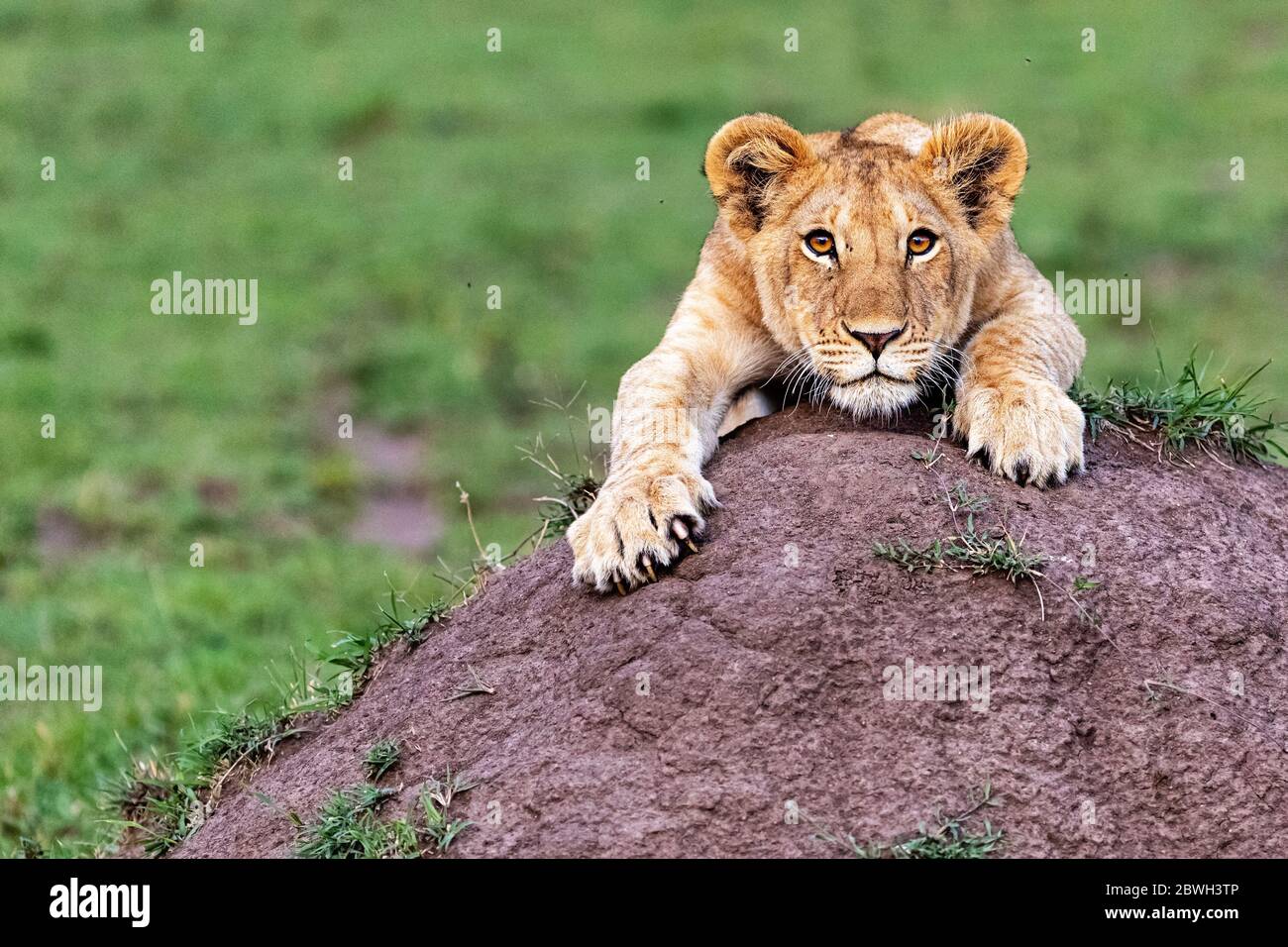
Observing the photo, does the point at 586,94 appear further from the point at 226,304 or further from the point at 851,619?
the point at 851,619

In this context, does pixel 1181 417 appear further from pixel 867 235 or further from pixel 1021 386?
pixel 867 235

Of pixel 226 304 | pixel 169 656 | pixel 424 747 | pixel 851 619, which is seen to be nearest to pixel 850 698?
pixel 851 619

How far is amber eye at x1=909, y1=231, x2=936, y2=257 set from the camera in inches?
227

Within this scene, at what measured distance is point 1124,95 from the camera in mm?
20109

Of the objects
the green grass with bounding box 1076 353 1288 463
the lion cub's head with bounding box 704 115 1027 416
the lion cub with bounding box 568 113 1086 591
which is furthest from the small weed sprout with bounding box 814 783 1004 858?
the green grass with bounding box 1076 353 1288 463

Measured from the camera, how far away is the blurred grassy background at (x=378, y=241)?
10.5 m

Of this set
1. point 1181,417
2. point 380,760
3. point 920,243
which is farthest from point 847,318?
point 380,760

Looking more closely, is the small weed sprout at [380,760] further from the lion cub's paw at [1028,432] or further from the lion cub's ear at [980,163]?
the lion cub's ear at [980,163]

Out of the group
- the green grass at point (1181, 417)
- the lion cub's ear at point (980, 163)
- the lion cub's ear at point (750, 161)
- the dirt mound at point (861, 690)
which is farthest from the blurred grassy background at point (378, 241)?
the lion cub's ear at point (980, 163)

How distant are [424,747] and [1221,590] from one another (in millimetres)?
2472

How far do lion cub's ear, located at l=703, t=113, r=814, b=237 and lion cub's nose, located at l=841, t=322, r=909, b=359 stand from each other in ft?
2.57
